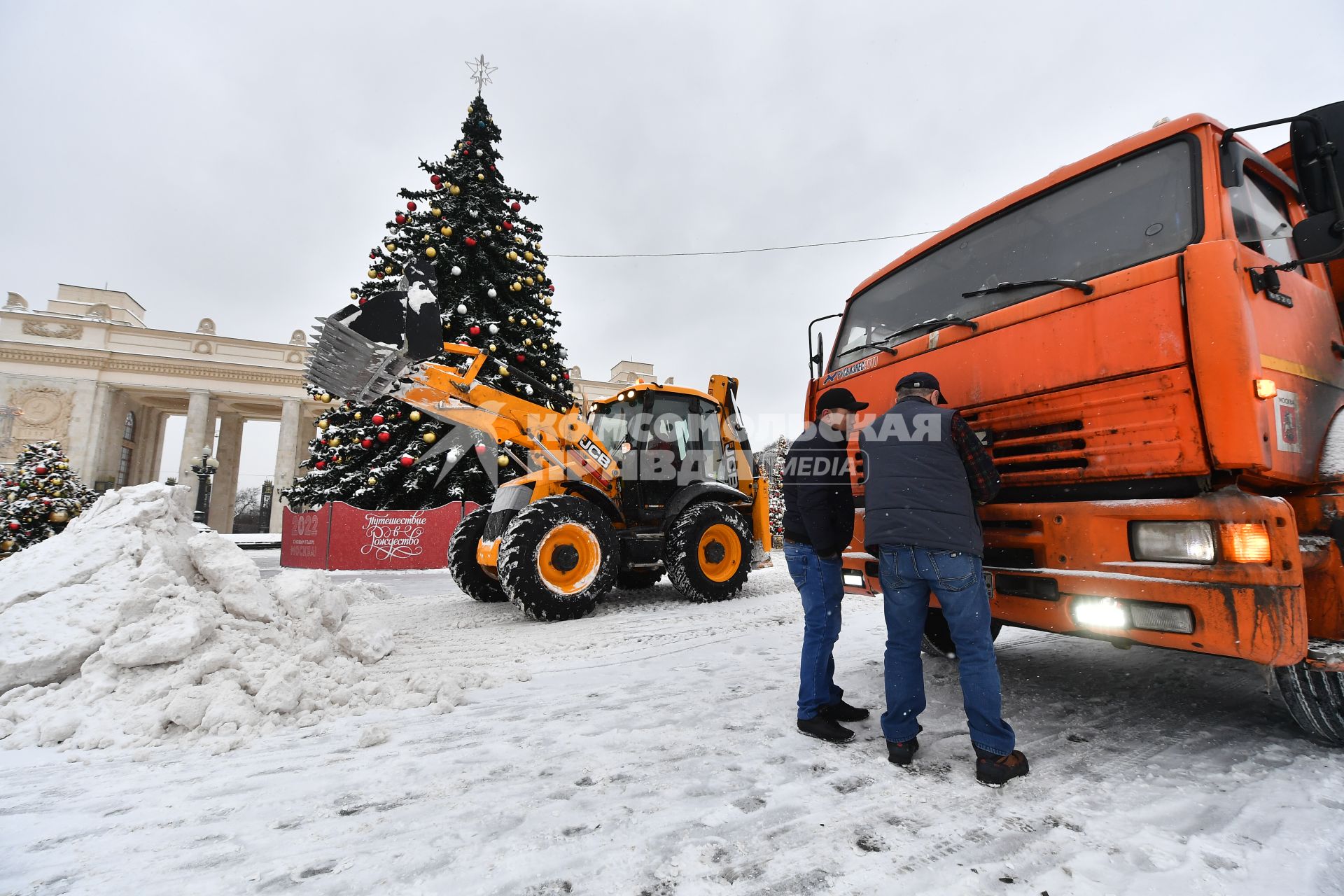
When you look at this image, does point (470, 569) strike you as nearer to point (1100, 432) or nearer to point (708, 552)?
point (708, 552)

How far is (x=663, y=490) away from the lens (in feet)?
23.0

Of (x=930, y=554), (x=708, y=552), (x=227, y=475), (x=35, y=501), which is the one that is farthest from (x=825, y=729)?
(x=227, y=475)

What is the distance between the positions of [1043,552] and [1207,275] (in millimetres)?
1286

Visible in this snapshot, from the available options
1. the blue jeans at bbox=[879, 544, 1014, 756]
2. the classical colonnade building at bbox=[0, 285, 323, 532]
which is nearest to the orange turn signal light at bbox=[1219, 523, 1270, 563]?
the blue jeans at bbox=[879, 544, 1014, 756]

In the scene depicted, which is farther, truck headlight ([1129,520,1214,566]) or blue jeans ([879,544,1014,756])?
blue jeans ([879,544,1014,756])

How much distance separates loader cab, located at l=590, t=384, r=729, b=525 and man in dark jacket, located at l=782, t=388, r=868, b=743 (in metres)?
3.95

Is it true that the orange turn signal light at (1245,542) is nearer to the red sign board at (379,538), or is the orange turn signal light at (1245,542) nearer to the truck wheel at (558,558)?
the truck wheel at (558,558)

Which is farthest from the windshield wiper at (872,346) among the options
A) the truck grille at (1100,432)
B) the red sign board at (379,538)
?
the red sign board at (379,538)

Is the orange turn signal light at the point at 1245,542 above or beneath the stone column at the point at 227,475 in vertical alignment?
beneath

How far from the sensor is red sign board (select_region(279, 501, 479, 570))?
11.5 m

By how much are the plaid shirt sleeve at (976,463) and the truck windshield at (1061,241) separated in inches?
38.3

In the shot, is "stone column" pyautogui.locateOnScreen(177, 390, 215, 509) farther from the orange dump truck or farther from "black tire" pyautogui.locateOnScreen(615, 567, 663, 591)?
the orange dump truck

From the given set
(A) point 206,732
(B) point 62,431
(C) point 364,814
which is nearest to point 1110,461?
(C) point 364,814

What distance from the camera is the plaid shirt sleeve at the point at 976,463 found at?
2.43 metres
